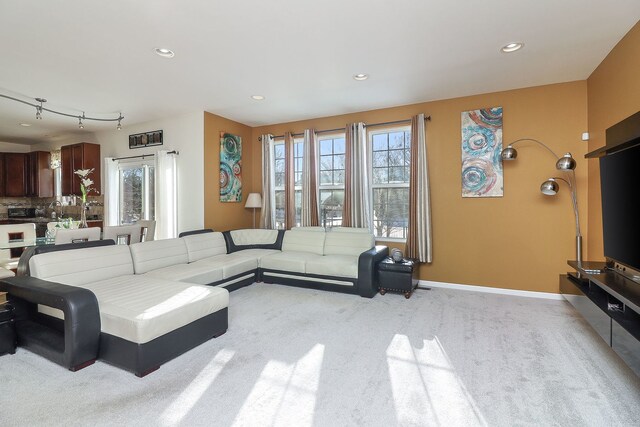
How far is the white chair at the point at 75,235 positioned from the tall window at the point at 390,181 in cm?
377

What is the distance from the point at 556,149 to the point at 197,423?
462cm

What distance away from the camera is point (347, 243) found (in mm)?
4660

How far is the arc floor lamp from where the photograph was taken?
3.43m

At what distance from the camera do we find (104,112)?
16.3 feet

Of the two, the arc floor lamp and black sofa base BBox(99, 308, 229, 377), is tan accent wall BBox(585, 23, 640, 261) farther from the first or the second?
black sofa base BBox(99, 308, 229, 377)

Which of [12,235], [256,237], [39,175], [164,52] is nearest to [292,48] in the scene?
[164,52]

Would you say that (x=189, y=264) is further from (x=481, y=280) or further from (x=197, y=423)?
(x=481, y=280)

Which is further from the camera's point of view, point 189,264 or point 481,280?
point 481,280

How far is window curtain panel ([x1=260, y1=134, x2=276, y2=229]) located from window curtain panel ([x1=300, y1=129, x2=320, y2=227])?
2.21 feet

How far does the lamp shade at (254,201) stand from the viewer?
5.57 m

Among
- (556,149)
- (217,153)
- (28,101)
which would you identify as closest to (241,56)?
(217,153)

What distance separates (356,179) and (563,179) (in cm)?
261

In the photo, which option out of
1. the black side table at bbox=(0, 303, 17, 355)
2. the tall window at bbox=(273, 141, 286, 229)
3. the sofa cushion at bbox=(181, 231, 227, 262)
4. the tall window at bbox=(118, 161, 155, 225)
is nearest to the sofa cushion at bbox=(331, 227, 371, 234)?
the tall window at bbox=(273, 141, 286, 229)

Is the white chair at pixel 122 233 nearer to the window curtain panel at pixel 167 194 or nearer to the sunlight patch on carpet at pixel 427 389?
the window curtain panel at pixel 167 194
